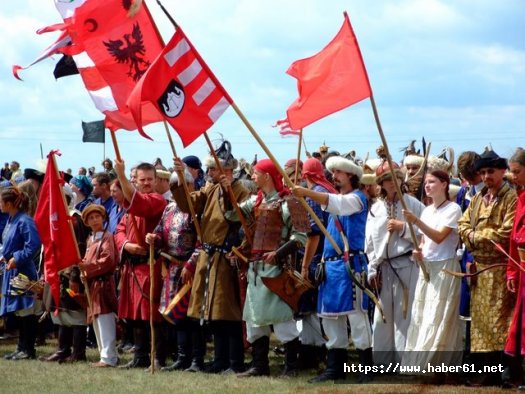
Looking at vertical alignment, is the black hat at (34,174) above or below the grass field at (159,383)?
above

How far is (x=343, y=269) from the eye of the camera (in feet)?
29.9

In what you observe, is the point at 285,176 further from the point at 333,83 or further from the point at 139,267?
the point at 139,267

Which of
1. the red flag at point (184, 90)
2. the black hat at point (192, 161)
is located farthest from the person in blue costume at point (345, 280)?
the black hat at point (192, 161)

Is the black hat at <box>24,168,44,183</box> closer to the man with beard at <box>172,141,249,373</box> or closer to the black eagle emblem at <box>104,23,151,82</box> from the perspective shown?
the man with beard at <box>172,141,249,373</box>

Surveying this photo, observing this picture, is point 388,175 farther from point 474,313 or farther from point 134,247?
point 134,247

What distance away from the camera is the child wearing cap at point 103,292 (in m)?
10.7

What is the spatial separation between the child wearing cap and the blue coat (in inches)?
39.3

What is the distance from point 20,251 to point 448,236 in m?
5.29

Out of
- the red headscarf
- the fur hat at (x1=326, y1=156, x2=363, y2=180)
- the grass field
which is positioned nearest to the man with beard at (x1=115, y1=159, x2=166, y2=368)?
the grass field

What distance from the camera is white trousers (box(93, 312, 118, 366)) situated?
10.7m

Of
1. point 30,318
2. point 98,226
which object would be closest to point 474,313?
point 98,226

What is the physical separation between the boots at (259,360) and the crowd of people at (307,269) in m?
0.01

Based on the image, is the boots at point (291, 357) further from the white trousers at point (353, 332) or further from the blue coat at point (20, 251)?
the blue coat at point (20, 251)

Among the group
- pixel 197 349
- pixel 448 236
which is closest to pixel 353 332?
pixel 448 236
